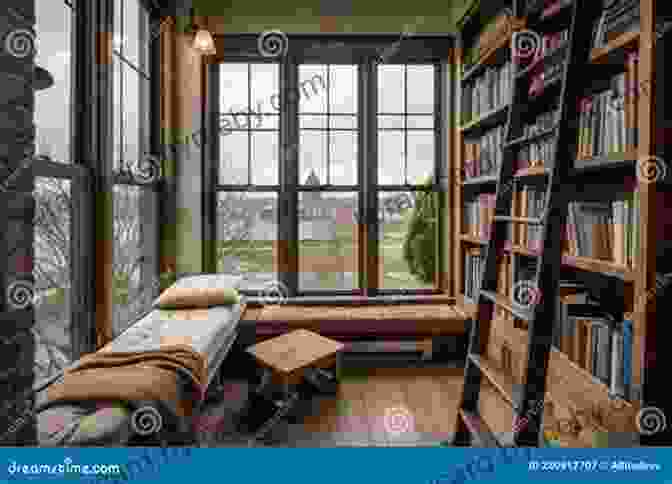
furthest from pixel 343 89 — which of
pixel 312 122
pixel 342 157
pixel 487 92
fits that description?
pixel 487 92

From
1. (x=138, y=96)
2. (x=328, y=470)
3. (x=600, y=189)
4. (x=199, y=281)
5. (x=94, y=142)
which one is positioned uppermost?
(x=138, y=96)

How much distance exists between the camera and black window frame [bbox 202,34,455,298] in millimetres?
4270

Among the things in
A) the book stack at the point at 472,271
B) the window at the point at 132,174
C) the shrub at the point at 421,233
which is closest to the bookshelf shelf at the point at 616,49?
the book stack at the point at 472,271

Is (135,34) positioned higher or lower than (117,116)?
higher

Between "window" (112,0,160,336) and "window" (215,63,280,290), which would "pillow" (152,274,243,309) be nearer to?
"window" (112,0,160,336)

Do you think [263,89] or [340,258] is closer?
[263,89]

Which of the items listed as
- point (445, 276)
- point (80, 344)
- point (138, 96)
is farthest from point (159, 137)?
point (445, 276)

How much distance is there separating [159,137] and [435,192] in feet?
8.81

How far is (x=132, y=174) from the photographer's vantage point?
3369mm

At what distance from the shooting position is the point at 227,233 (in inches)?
172

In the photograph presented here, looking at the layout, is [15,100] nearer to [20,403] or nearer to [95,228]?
[20,403]

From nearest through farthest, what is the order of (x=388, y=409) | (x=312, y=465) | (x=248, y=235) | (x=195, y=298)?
1. (x=312, y=465)
2. (x=388, y=409)
3. (x=195, y=298)
4. (x=248, y=235)

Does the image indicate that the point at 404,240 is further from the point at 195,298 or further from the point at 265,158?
the point at 195,298

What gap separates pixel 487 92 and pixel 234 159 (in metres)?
2.41
